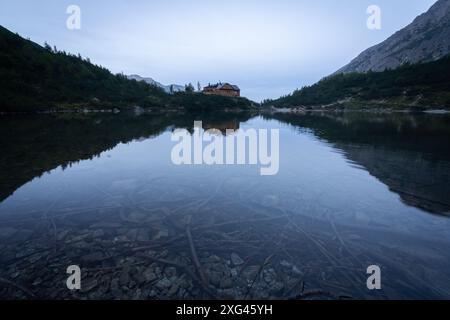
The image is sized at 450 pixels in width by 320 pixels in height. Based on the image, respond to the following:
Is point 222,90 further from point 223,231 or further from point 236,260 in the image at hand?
point 236,260

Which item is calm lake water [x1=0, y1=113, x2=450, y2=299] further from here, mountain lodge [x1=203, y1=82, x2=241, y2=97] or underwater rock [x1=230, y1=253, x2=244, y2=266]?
mountain lodge [x1=203, y1=82, x2=241, y2=97]

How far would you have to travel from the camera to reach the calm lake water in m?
5.06

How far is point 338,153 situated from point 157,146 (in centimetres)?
1514

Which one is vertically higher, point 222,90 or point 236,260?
point 222,90

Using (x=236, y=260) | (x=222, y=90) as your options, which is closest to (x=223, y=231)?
(x=236, y=260)

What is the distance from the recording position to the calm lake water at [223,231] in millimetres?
5059

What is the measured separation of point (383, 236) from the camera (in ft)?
23.2

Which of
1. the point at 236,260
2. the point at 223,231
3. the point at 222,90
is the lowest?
the point at 236,260

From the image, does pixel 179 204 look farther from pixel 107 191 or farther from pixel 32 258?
pixel 32 258

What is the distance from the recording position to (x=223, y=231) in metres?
7.34

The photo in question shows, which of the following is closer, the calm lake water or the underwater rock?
the calm lake water

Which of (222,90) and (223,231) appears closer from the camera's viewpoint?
(223,231)

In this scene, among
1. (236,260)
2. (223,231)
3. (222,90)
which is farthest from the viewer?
(222,90)

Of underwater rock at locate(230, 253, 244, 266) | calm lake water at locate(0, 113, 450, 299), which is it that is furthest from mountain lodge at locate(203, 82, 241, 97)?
underwater rock at locate(230, 253, 244, 266)
